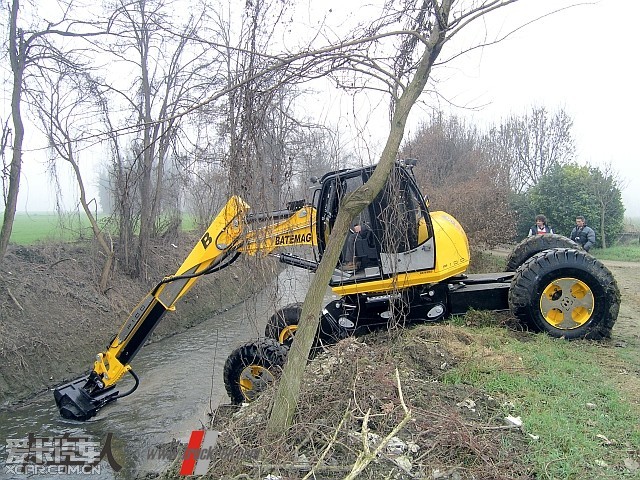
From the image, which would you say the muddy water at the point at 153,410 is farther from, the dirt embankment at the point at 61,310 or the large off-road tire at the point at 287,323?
the dirt embankment at the point at 61,310

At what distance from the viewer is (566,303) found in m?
6.32

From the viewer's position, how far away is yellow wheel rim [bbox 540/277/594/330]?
6.30 m

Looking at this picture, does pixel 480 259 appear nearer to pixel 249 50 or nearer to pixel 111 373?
pixel 111 373

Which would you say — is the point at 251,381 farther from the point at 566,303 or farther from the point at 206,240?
the point at 566,303

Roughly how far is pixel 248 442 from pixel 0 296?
7554mm

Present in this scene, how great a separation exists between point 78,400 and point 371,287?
153 inches

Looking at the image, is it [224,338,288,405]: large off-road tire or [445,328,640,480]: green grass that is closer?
[445,328,640,480]: green grass

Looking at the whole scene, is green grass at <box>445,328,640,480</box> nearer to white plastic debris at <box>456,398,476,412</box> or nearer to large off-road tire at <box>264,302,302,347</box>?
white plastic debris at <box>456,398,476,412</box>

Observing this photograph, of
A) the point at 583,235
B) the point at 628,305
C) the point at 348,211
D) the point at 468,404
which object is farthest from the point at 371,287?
the point at 583,235

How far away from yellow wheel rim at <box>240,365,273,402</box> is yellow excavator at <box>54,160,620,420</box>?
1 centimetres

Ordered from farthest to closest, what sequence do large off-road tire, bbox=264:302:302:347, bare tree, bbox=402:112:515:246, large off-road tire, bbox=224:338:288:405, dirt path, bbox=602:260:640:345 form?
bare tree, bbox=402:112:515:246, dirt path, bbox=602:260:640:345, large off-road tire, bbox=264:302:302:347, large off-road tire, bbox=224:338:288:405

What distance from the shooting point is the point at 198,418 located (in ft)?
22.6

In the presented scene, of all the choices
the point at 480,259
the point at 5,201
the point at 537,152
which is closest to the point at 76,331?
the point at 5,201

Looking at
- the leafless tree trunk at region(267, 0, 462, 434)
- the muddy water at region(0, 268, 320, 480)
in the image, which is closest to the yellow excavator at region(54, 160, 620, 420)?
the muddy water at region(0, 268, 320, 480)
